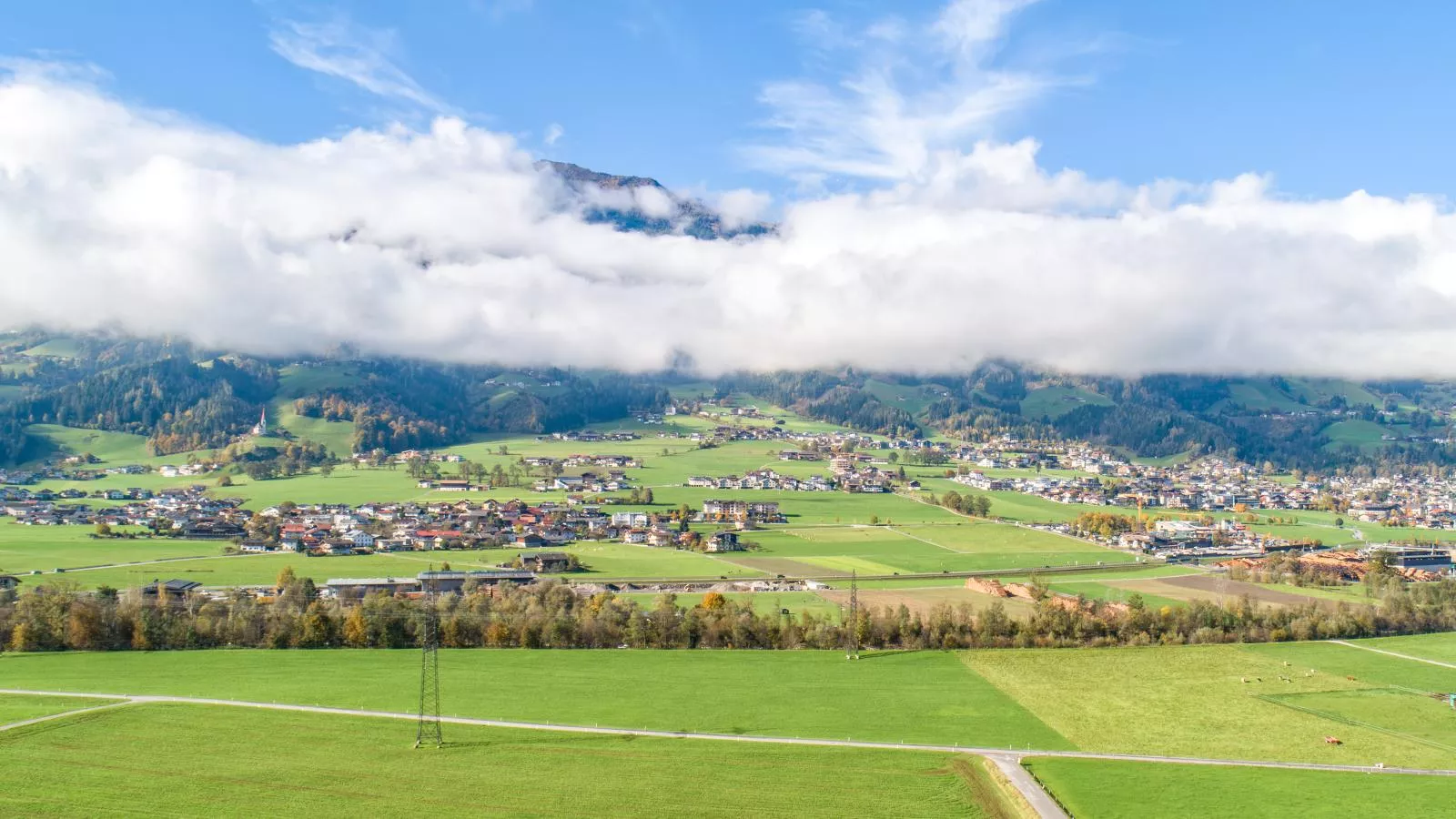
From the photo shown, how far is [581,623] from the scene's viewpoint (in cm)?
5947

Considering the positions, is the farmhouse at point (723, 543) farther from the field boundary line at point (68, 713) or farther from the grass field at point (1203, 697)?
the field boundary line at point (68, 713)

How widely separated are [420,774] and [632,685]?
1454cm

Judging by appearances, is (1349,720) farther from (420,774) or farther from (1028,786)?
(420,774)

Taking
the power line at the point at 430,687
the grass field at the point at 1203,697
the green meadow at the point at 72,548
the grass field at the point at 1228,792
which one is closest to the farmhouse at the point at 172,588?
the green meadow at the point at 72,548

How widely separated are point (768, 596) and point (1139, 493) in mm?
95461

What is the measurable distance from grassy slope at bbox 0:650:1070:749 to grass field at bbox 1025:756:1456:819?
397 centimetres

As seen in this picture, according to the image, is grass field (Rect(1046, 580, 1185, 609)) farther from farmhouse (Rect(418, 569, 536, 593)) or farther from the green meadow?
the green meadow

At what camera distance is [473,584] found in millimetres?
70188

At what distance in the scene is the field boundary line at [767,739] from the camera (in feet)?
128

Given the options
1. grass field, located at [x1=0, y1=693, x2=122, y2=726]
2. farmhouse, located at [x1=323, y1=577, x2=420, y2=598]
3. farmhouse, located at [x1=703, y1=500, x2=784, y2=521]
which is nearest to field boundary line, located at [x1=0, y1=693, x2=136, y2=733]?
grass field, located at [x1=0, y1=693, x2=122, y2=726]

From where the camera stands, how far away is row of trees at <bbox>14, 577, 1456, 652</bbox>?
5594 centimetres

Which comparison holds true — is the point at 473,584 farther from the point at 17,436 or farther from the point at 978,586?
the point at 17,436

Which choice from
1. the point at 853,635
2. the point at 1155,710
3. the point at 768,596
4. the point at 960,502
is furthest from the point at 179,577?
the point at 960,502

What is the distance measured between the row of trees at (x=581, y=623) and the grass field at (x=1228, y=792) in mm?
22042
